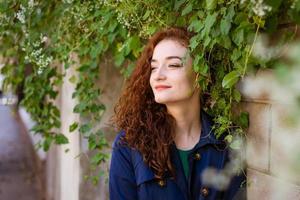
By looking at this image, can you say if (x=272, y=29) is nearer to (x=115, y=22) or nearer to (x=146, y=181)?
(x=146, y=181)

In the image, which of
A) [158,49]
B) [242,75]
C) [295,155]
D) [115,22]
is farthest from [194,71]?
[295,155]

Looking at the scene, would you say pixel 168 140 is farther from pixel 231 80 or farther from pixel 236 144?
pixel 231 80

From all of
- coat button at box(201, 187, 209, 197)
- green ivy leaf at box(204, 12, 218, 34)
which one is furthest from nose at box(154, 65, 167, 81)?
coat button at box(201, 187, 209, 197)

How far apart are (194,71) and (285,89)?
3.00ft

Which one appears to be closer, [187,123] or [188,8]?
[188,8]

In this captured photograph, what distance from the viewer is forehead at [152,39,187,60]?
188 centimetres

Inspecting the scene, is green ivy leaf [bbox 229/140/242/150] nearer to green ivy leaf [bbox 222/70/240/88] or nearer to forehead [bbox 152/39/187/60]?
green ivy leaf [bbox 222/70/240/88]

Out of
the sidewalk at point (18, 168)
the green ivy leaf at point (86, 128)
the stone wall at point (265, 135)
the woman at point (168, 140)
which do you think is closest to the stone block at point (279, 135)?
the stone wall at point (265, 135)

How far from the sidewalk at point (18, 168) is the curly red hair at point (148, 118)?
2541mm

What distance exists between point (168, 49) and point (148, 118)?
311mm

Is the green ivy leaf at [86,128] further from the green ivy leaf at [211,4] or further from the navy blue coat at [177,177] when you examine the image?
the green ivy leaf at [211,4]

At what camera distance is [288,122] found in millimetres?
1439

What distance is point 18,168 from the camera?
24.9ft

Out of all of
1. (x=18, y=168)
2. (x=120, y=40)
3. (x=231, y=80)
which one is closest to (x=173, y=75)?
(x=231, y=80)
